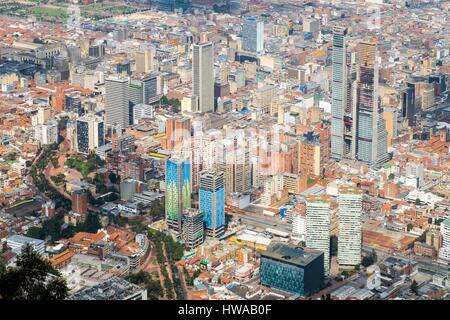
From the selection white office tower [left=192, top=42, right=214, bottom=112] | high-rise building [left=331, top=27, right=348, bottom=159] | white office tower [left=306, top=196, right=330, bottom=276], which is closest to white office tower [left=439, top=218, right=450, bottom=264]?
white office tower [left=306, top=196, right=330, bottom=276]

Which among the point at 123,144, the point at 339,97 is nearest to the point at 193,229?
the point at 123,144

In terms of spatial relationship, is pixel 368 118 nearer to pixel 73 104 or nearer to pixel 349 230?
pixel 349 230

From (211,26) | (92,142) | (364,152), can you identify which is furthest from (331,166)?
(211,26)

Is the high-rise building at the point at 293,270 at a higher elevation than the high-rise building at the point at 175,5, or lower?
lower

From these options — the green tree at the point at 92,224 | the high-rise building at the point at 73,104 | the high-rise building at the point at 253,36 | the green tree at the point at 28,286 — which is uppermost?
the green tree at the point at 28,286

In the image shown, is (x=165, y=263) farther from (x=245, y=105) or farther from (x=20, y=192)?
(x=245, y=105)

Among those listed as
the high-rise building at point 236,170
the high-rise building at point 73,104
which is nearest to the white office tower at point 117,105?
the high-rise building at point 73,104

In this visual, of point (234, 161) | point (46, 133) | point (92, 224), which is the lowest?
point (92, 224)

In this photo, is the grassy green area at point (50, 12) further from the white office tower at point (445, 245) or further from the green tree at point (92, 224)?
the white office tower at point (445, 245)
